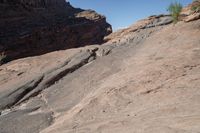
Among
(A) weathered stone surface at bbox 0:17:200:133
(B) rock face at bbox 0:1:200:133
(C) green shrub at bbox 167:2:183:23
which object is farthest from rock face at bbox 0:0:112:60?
(B) rock face at bbox 0:1:200:133

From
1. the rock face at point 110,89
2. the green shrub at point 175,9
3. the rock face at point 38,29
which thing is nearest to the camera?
the rock face at point 110,89

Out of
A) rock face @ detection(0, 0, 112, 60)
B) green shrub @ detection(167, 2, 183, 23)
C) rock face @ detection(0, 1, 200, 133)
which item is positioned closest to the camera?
rock face @ detection(0, 1, 200, 133)

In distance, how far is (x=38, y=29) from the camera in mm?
56406

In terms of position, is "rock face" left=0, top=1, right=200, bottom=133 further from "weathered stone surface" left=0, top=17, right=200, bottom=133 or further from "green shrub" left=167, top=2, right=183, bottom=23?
"green shrub" left=167, top=2, right=183, bottom=23

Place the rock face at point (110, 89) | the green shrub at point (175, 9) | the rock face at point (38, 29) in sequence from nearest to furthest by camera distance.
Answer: the rock face at point (110, 89)
the green shrub at point (175, 9)
the rock face at point (38, 29)

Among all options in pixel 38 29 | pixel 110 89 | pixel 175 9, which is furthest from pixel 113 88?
pixel 38 29

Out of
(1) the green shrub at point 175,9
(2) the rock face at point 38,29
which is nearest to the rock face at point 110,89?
(1) the green shrub at point 175,9

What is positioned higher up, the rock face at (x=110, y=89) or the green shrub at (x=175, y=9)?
the green shrub at (x=175, y=9)

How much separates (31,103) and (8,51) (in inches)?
1474

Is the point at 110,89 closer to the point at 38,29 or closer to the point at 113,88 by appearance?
the point at 113,88

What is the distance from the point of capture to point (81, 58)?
59.0 ft

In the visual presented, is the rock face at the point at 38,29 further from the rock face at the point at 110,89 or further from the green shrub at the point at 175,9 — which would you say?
the rock face at the point at 110,89

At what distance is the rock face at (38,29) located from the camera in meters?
52.3

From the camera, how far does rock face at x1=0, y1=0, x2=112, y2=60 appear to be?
52.3 metres
